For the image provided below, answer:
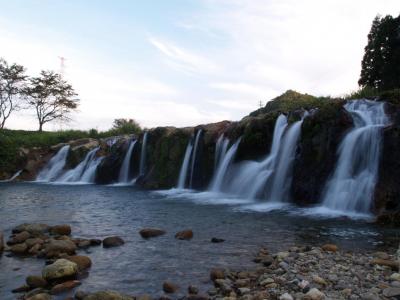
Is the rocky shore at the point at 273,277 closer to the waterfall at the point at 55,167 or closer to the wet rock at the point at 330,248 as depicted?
the wet rock at the point at 330,248

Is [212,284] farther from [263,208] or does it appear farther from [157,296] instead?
[263,208]

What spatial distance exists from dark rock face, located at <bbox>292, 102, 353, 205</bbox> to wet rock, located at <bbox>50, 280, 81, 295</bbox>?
37.6 feet

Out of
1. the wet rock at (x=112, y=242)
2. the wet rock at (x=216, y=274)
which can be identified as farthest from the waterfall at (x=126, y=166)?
the wet rock at (x=216, y=274)

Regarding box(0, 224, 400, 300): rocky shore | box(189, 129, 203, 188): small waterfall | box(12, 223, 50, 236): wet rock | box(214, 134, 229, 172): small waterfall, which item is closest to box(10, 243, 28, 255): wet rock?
box(0, 224, 400, 300): rocky shore

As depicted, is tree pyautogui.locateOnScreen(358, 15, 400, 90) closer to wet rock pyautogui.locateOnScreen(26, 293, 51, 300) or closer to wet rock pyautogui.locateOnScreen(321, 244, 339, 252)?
wet rock pyautogui.locateOnScreen(321, 244, 339, 252)

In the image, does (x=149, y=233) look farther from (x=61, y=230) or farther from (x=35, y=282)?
(x=35, y=282)

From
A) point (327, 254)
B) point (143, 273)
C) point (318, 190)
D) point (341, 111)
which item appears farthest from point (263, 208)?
point (143, 273)

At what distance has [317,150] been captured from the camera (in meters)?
17.3

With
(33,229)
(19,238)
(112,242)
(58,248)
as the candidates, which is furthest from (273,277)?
(33,229)

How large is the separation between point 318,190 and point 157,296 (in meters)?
11.2

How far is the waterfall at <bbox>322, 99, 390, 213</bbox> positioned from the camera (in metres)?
14.5

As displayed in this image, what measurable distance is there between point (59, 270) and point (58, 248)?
1704mm

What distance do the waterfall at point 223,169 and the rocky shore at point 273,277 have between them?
523 inches

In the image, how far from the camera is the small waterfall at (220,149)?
24.1 metres
